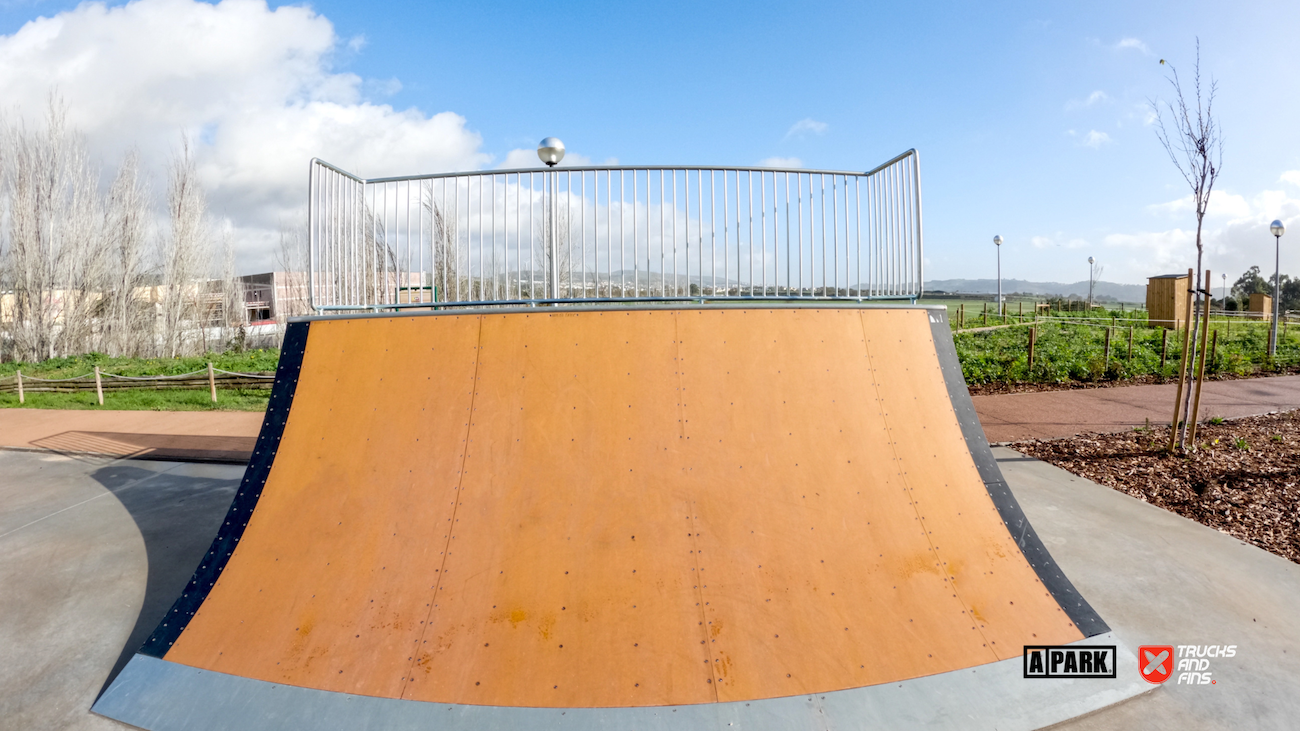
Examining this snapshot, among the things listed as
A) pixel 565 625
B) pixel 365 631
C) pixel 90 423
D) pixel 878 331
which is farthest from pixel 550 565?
pixel 90 423

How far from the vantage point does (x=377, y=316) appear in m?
4.07

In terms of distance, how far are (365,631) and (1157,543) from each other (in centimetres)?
561

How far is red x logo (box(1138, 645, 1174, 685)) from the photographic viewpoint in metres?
2.93

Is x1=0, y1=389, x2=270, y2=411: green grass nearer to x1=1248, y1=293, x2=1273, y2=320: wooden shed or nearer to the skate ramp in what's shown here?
the skate ramp

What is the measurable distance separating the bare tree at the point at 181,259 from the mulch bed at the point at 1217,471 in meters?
30.4

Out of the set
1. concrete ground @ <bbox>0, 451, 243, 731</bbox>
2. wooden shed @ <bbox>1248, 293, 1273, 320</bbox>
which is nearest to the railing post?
concrete ground @ <bbox>0, 451, 243, 731</bbox>

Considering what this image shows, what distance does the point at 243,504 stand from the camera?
3.73 meters

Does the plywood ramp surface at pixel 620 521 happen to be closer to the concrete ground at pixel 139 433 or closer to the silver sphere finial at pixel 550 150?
the silver sphere finial at pixel 550 150

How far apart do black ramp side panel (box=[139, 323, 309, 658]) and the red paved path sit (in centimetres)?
458

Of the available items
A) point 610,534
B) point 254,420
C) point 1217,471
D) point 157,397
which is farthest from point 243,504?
point 157,397

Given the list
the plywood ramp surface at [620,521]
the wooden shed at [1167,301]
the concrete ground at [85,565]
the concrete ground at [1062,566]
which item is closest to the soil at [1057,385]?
the concrete ground at [1062,566]

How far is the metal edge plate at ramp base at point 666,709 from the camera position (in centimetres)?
253

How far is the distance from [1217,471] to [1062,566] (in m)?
3.53

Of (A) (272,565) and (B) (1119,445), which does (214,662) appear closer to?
(A) (272,565)
